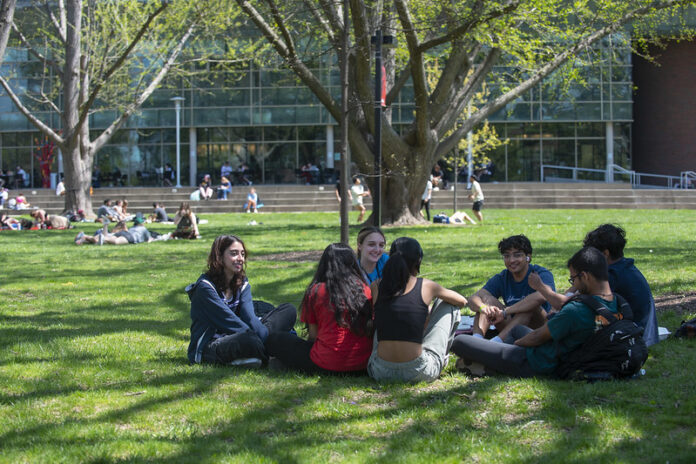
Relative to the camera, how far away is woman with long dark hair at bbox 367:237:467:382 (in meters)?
5.61

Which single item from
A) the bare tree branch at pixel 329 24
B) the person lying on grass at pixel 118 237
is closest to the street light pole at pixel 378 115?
the bare tree branch at pixel 329 24

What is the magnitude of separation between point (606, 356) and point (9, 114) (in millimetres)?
48202

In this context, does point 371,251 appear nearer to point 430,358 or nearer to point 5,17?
point 430,358

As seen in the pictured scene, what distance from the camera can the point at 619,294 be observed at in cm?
636

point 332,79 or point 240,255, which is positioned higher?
point 332,79

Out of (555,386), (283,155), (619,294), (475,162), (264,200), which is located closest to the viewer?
(555,386)

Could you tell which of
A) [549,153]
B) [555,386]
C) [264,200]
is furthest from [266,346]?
[549,153]

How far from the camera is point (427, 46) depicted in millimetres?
16469

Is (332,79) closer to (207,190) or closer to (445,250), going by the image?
(207,190)

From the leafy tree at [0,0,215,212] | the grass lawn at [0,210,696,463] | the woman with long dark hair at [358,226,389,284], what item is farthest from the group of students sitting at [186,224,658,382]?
the leafy tree at [0,0,215,212]

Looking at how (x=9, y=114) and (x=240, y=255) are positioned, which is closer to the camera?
(x=240, y=255)

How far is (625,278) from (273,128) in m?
42.1

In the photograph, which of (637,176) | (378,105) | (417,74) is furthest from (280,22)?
(637,176)

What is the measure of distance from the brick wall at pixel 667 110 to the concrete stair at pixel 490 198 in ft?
28.6
